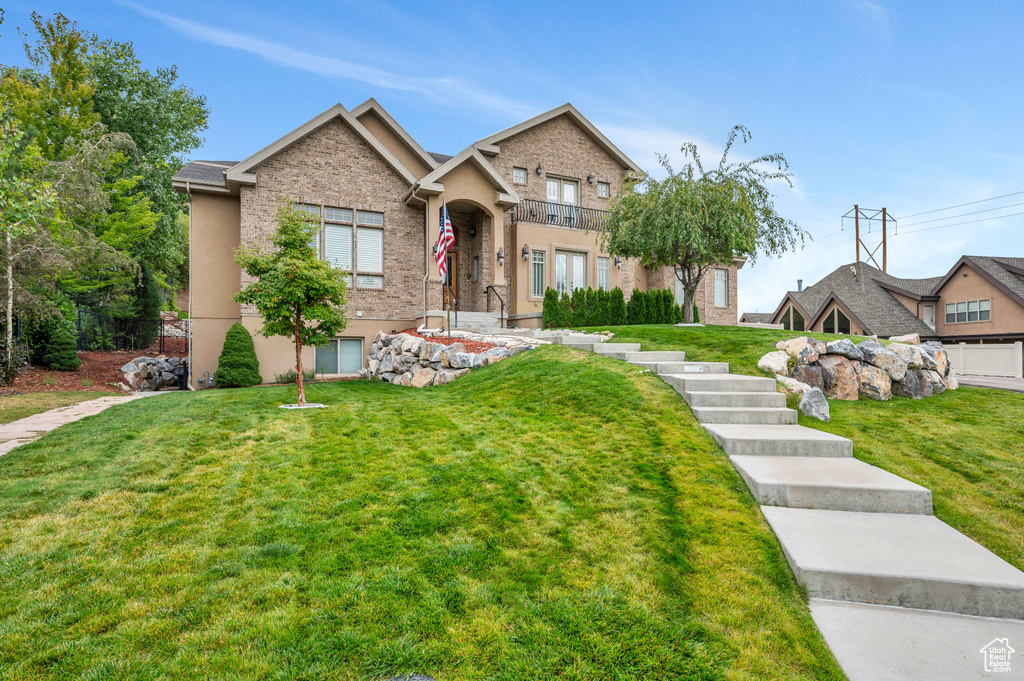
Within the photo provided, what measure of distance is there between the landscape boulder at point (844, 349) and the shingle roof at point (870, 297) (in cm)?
2128

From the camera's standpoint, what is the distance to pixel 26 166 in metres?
11.6

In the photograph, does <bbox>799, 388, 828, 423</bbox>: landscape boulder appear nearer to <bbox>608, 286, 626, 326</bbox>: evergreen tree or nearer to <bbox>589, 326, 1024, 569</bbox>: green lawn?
<bbox>589, 326, 1024, 569</bbox>: green lawn

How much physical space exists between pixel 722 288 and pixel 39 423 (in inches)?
859

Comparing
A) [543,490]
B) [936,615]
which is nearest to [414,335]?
[543,490]

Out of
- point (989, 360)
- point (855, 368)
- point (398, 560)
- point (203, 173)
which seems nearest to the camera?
point (398, 560)

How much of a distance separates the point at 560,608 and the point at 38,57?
30.2m

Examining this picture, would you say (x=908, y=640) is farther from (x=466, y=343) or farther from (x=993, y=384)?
(x=993, y=384)

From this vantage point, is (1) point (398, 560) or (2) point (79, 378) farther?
(2) point (79, 378)

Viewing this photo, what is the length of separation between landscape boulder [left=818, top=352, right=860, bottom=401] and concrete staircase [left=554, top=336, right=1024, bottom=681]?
3302mm

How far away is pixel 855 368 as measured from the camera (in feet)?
25.3

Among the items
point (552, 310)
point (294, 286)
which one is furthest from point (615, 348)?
point (294, 286)

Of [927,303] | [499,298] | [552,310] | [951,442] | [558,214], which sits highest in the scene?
[558,214]

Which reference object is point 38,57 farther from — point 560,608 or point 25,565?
point 560,608

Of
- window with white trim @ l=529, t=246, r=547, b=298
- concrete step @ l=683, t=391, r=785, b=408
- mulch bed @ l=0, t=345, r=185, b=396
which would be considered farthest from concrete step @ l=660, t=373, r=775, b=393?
mulch bed @ l=0, t=345, r=185, b=396
